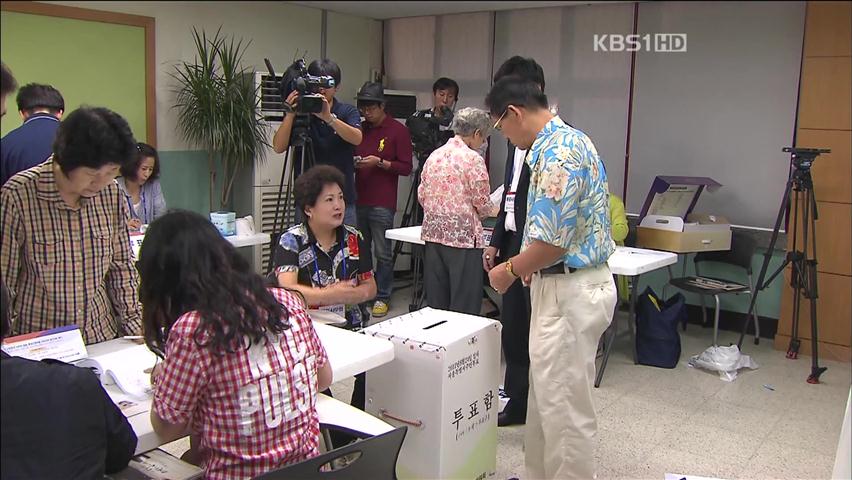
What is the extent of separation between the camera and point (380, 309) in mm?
5082

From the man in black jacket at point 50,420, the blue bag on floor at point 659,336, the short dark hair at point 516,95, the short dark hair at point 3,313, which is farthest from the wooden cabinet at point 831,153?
the short dark hair at point 3,313

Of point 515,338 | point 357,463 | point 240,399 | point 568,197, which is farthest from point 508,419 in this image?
point 240,399

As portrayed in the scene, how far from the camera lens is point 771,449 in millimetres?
3080

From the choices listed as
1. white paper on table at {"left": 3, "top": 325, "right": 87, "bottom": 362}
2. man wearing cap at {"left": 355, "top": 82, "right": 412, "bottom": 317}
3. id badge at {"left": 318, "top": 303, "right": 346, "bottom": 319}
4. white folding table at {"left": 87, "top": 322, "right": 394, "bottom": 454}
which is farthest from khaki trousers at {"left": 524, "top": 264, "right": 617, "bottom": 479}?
man wearing cap at {"left": 355, "top": 82, "right": 412, "bottom": 317}

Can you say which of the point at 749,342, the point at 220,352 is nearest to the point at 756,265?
the point at 749,342

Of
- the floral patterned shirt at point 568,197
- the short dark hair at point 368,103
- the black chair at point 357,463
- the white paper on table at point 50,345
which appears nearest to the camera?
the black chair at point 357,463

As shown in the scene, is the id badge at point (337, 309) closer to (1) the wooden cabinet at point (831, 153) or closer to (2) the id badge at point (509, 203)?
(2) the id badge at point (509, 203)

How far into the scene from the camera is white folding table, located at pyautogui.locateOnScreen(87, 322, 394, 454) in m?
1.59

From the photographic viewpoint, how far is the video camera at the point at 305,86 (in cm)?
347

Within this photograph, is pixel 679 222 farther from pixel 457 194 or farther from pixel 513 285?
pixel 513 285

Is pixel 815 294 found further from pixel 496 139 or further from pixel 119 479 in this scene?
pixel 119 479

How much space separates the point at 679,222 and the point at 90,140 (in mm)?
3633

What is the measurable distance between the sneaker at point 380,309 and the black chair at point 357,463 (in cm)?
346

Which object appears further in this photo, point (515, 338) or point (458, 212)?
point (458, 212)
